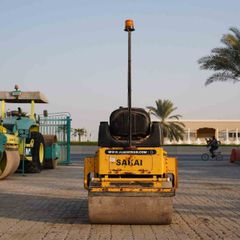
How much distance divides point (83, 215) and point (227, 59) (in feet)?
71.0

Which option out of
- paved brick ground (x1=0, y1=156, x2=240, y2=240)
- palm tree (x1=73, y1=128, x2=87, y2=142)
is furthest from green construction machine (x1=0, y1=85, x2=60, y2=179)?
palm tree (x1=73, y1=128, x2=87, y2=142)

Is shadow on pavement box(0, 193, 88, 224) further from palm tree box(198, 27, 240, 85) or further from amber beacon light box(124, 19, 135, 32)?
palm tree box(198, 27, 240, 85)

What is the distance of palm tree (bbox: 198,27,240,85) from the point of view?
96.3 ft

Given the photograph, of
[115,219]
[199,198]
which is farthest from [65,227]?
[199,198]

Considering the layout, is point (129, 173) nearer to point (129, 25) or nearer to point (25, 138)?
point (129, 25)

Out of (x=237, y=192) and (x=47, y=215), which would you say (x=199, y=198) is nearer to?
(x=237, y=192)

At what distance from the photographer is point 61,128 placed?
26.2m

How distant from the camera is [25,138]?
63.5 ft

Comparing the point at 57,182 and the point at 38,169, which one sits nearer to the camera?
the point at 57,182

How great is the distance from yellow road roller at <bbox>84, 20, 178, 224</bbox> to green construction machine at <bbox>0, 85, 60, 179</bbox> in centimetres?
815

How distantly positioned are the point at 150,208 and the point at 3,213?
10.2 ft

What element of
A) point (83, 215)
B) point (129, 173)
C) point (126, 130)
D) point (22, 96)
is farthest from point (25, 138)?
point (129, 173)

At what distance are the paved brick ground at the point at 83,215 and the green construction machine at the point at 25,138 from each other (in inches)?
64.3

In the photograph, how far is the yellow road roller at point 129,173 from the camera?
26.9 feet
